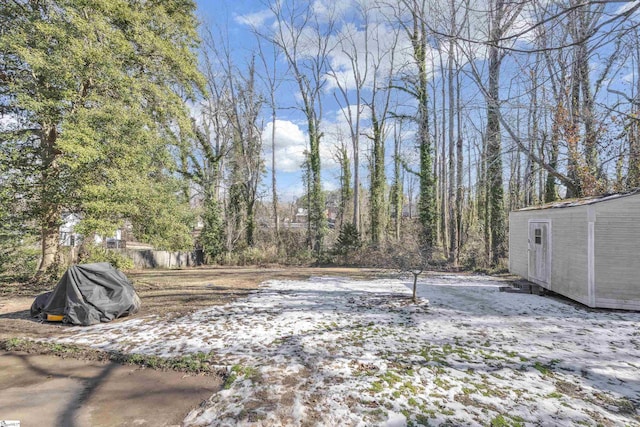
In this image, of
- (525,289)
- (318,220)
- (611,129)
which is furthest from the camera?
(318,220)

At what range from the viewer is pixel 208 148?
645 inches

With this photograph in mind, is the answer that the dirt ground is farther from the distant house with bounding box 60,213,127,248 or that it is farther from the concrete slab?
the distant house with bounding box 60,213,127,248

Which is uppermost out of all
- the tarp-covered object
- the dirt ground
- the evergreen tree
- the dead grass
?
the evergreen tree

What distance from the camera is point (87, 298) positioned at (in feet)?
16.0

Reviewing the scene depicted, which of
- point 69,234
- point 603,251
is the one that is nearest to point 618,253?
point 603,251

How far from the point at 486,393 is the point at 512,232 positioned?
783 centimetres

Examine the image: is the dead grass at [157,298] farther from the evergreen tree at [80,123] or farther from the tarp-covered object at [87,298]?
the evergreen tree at [80,123]

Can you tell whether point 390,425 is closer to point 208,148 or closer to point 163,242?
point 163,242

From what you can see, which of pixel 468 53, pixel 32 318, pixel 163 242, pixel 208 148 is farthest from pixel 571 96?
pixel 208 148

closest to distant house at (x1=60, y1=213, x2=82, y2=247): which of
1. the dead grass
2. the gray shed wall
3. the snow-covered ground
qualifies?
the dead grass

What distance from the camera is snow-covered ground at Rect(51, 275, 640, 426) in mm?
2412

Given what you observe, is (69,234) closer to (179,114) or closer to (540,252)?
(179,114)

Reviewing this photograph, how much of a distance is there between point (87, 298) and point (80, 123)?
4.15m

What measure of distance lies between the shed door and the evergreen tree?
9.51m
